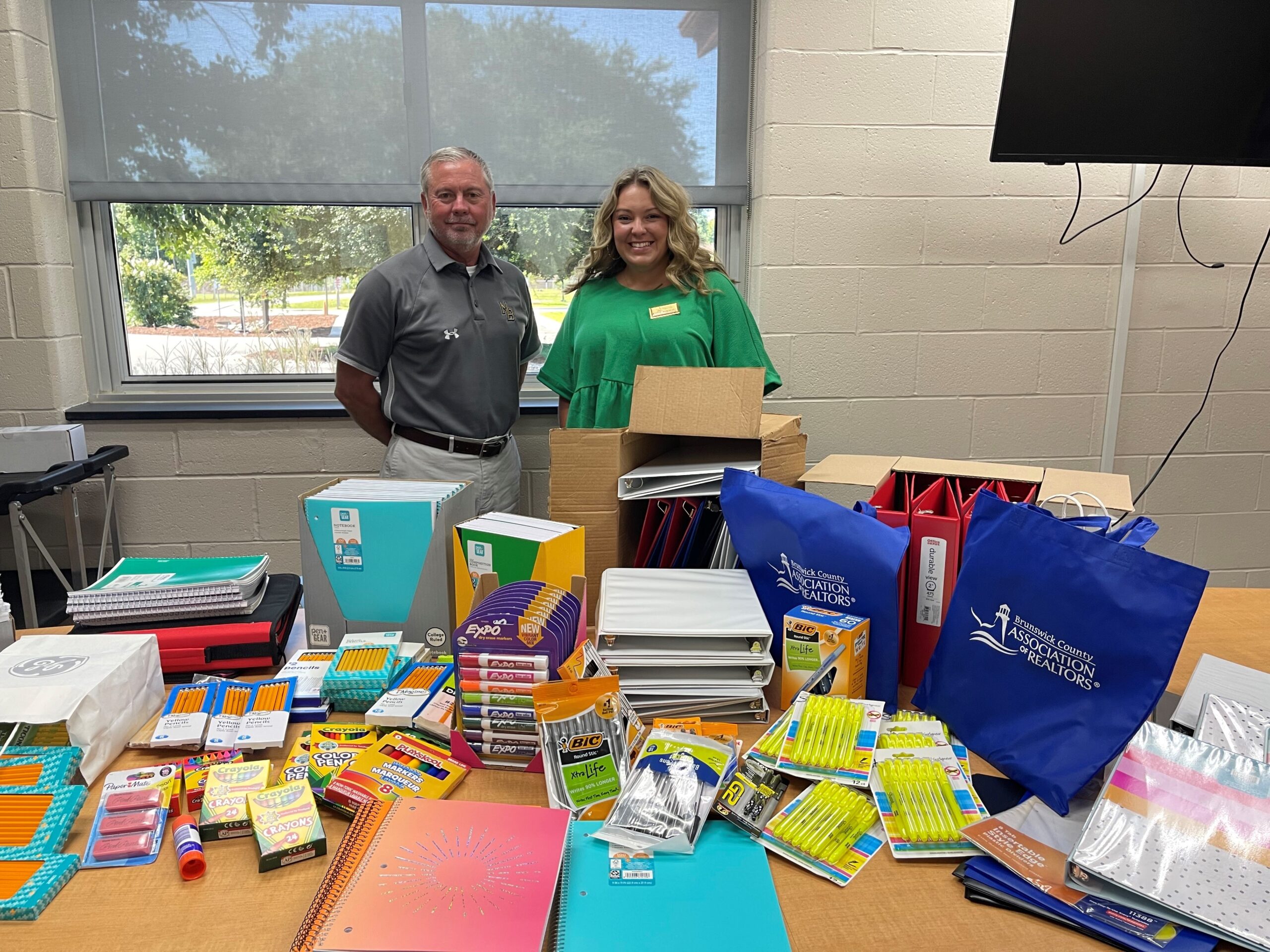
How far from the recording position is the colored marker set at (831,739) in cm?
104

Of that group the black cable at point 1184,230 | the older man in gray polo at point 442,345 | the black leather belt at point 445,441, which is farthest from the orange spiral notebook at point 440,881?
the black cable at point 1184,230

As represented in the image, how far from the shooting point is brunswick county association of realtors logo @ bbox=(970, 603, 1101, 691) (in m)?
1.01

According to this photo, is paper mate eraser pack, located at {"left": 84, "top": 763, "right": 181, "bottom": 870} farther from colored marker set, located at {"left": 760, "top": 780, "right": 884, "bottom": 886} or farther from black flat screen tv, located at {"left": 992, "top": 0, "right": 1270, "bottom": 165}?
black flat screen tv, located at {"left": 992, "top": 0, "right": 1270, "bottom": 165}

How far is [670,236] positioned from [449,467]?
93cm

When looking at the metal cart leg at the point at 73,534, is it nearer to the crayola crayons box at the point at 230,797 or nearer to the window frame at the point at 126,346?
the window frame at the point at 126,346

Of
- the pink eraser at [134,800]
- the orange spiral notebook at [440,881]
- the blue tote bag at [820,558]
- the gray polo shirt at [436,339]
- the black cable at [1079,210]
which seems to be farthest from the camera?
the black cable at [1079,210]

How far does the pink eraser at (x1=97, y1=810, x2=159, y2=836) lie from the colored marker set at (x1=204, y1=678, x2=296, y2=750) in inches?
5.6

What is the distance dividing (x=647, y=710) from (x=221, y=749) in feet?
1.87

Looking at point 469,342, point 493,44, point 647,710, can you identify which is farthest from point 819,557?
point 493,44

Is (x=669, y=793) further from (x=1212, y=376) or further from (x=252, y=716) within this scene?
(x=1212, y=376)

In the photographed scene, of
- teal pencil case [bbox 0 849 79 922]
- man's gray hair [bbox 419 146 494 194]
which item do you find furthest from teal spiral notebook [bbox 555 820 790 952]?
man's gray hair [bbox 419 146 494 194]

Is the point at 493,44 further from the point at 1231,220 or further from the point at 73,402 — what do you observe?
the point at 1231,220

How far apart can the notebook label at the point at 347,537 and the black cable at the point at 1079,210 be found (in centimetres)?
261

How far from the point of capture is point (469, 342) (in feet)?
8.05
